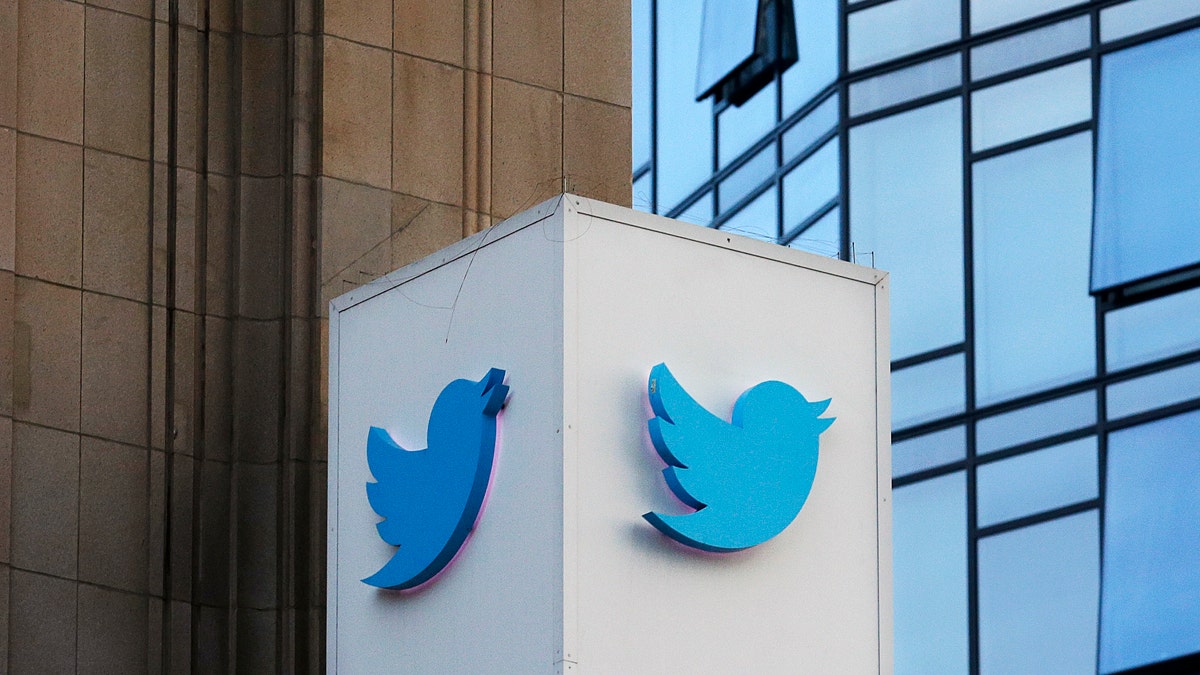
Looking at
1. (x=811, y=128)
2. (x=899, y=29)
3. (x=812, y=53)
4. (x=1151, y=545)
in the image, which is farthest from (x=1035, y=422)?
(x=812, y=53)

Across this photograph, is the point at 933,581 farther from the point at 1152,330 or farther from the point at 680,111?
the point at 680,111

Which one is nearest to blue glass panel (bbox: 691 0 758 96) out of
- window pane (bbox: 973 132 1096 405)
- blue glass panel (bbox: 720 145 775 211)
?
blue glass panel (bbox: 720 145 775 211)

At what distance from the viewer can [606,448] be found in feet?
28.3

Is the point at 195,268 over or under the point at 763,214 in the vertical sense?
under

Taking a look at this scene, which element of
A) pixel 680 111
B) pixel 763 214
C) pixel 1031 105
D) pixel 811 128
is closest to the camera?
pixel 1031 105

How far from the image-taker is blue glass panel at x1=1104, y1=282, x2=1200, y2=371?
1005 inches

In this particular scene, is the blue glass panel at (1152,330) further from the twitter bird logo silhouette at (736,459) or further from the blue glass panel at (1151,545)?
the twitter bird logo silhouette at (736,459)

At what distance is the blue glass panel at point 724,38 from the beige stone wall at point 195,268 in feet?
69.6

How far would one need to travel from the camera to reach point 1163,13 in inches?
1027

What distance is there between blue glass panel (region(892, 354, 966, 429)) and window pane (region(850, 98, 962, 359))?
28 cm

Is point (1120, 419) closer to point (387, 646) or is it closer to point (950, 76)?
point (950, 76)

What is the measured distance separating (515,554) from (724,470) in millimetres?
951

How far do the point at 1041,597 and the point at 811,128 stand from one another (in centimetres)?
819

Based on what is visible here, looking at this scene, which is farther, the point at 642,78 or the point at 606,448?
the point at 642,78
